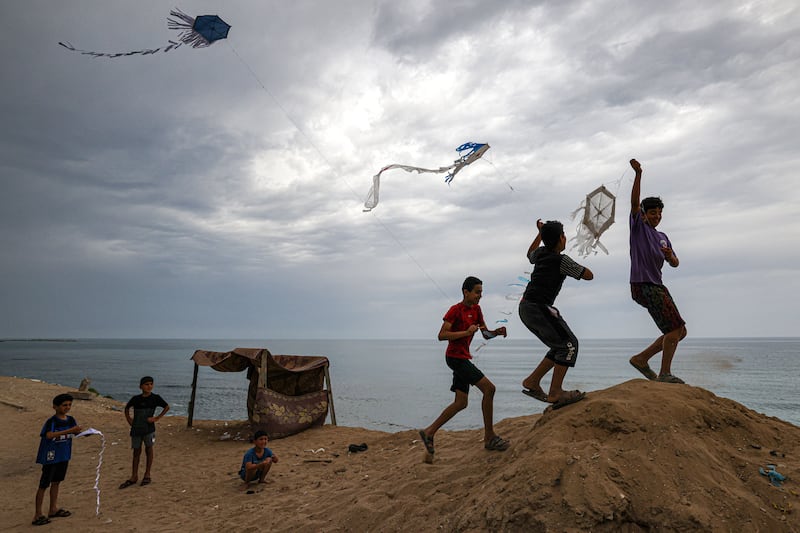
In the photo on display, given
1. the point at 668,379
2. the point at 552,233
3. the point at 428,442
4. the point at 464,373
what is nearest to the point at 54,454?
the point at 428,442

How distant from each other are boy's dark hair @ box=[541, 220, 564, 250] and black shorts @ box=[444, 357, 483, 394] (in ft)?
5.01

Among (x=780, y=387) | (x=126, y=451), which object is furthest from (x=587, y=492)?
(x=780, y=387)

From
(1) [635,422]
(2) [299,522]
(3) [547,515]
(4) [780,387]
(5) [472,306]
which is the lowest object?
(4) [780,387]

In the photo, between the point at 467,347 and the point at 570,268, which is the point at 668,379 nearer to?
the point at 570,268

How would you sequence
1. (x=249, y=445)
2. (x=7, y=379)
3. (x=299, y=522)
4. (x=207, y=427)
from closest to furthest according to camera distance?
(x=299, y=522), (x=249, y=445), (x=207, y=427), (x=7, y=379)

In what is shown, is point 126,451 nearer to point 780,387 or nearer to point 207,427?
point 207,427

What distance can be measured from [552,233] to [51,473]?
6.86 meters

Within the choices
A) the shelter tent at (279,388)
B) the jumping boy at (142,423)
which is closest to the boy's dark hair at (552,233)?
the jumping boy at (142,423)

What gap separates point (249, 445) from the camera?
34.5 ft

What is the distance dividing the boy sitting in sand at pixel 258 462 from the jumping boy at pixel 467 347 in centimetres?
338

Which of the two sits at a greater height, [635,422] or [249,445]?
[635,422]

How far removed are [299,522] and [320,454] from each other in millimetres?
4232

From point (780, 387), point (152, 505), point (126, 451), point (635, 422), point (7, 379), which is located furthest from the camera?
point (780, 387)

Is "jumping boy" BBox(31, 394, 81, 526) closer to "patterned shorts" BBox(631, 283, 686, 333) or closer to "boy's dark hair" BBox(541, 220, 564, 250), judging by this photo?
"boy's dark hair" BBox(541, 220, 564, 250)
